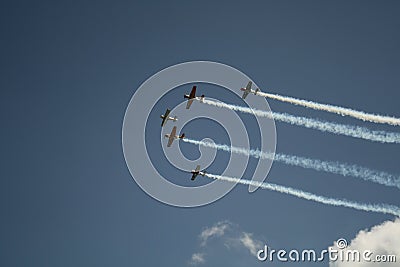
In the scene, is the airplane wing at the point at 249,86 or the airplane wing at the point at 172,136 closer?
the airplane wing at the point at 249,86

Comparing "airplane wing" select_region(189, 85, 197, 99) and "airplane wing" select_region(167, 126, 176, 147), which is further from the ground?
"airplane wing" select_region(189, 85, 197, 99)

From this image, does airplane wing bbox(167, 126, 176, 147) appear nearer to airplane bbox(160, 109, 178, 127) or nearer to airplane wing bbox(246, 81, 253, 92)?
airplane bbox(160, 109, 178, 127)

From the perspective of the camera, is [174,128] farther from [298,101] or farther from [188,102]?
[298,101]

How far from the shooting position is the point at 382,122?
274ft

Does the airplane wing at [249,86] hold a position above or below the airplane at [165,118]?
above

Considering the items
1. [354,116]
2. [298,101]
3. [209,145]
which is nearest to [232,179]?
[209,145]

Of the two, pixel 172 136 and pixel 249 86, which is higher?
pixel 249 86

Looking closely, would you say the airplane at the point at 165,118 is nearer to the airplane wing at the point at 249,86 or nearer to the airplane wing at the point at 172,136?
the airplane wing at the point at 172,136

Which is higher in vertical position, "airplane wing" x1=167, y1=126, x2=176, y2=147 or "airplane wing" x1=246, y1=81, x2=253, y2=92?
"airplane wing" x1=246, y1=81, x2=253, y2=92

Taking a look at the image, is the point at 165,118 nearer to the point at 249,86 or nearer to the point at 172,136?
the point at 172,136

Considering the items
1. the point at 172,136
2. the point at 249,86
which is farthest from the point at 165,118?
the point at 249,86

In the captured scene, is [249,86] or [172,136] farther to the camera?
[172,136]

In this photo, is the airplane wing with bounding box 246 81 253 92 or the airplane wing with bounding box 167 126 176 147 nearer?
the airplane wing with bounding box 246 81 253 92

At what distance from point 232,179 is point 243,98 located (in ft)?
59.8
